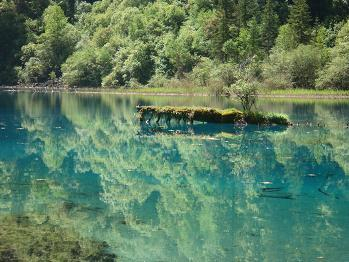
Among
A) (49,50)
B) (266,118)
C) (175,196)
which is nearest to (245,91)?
(266,118)

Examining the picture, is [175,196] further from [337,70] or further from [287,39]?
[287,39]

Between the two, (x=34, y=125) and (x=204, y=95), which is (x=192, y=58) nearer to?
(x=204, y=95)

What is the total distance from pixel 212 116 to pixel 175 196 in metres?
21.6

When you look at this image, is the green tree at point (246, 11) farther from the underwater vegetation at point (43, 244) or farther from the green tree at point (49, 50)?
the underwater vegetation at point (43, 244)

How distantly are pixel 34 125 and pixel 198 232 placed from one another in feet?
88.1

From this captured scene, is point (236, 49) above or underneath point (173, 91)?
above

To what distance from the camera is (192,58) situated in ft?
309

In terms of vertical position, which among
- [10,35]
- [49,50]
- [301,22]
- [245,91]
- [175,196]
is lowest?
[49,50]

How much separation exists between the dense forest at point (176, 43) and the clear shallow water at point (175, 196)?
3454 cm

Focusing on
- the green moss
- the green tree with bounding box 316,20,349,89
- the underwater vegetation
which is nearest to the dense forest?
the green tree with bounding box 316,20,349,89

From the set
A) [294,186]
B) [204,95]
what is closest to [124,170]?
[294,186]

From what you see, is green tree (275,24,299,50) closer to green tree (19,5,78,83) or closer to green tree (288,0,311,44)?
green tree (288,0,311,44)

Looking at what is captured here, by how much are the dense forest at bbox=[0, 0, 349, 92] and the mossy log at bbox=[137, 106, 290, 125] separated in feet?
76.3

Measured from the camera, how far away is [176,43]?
314ft
